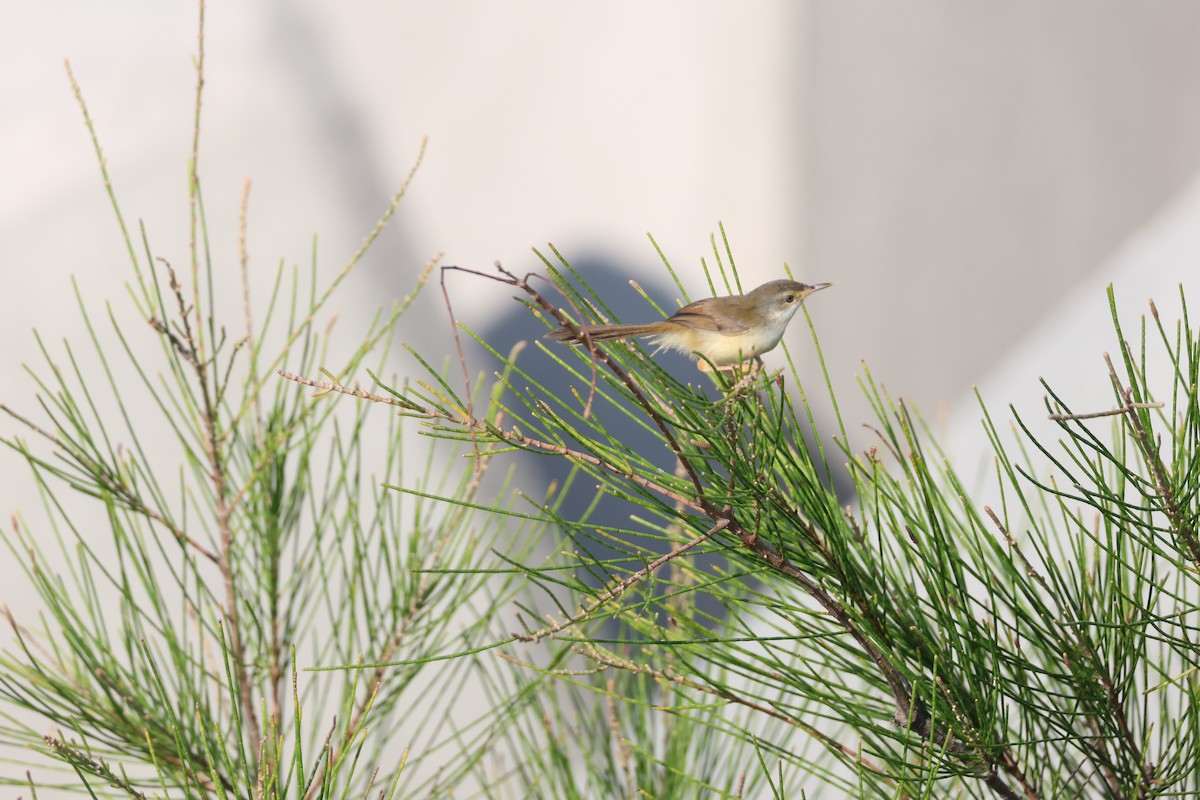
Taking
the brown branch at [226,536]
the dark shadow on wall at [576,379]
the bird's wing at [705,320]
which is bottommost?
the brown branch at [226,536]

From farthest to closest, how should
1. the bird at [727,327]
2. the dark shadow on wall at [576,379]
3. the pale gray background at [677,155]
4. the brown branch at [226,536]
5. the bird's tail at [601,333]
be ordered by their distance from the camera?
the dark shadow on wall at [576,379] < the pale gray background at [677,155] < the brown branch at [226,536] < the bird at [727,327] < the bird's tail at [601,333]

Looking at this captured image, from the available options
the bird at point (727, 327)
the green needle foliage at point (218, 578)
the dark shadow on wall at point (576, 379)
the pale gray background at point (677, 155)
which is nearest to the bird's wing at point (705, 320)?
the bird at point (727, 327)

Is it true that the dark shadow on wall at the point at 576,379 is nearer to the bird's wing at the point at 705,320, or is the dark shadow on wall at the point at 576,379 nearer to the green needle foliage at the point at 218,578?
the green needle foliage at the point at 218,578

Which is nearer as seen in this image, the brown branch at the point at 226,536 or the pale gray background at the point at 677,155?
the brown branch at the point at 226,536

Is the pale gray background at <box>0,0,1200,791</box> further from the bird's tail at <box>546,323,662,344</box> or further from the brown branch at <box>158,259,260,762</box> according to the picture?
the bird's tail at <box>546,323,662,344</box>

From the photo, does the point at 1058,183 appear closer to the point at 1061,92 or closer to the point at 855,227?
the point at 1061,92

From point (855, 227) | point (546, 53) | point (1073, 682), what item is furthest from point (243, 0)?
point (1073, 682)

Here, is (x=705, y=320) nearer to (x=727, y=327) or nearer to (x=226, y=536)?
(x=727, y=327)
